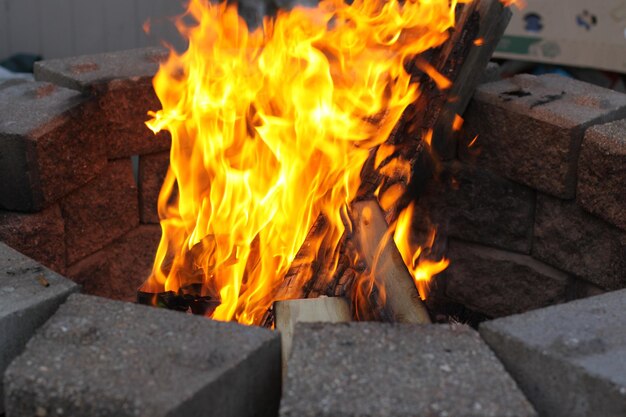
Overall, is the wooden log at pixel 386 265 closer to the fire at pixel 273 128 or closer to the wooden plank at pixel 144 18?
the fire at pixel 273 128

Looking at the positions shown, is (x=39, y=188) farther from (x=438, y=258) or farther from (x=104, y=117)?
(x=438, y=258)

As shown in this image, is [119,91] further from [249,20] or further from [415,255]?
[249,20]

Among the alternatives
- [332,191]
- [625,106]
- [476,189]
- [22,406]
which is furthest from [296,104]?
[22,406]

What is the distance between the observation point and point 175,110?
3.45 m

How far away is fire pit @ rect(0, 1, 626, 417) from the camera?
2.13 meters

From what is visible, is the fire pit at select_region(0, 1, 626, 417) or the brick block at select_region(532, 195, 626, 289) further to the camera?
the brick block at select_region(532, 195, 626, 289)

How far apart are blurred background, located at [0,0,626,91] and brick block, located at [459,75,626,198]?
2.54 m

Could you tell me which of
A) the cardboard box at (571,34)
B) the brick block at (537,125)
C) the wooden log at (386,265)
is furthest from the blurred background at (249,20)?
the wooden log at (386,265)

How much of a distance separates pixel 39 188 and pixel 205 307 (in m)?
0.80

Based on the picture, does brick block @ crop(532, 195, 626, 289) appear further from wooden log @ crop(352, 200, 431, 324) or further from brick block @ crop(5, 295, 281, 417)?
brick block @ crop(5, 295, 281, 417)

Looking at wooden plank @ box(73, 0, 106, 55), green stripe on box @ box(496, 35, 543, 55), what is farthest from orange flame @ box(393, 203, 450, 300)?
wooden plank @ box(73, 0, 106, 55)

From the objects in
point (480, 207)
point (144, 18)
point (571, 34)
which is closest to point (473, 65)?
point (480, 207)

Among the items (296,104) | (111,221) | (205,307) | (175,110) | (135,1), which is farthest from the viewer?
(135,1)

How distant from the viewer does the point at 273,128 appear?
127 inches
